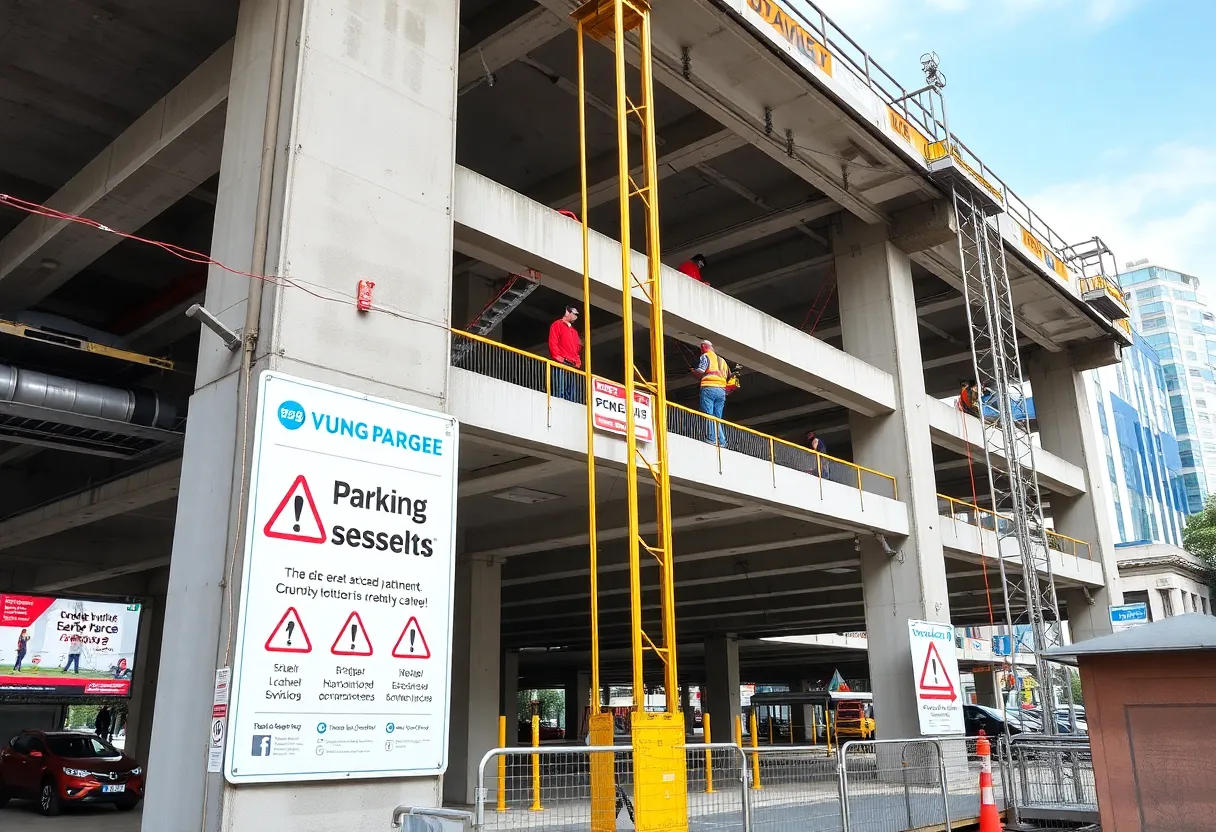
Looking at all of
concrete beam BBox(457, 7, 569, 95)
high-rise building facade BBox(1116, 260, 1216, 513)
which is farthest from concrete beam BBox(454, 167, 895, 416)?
high-rise building facade BBox(1116, 260, 1216, 513)

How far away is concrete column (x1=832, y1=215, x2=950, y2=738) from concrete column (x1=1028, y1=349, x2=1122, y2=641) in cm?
1304

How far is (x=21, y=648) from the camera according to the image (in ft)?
88.9

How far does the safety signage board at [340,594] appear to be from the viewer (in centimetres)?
955

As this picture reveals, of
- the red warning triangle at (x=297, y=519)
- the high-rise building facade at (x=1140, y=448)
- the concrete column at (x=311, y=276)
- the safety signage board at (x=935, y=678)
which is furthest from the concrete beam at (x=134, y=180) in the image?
the high-rise building facade at (x=1140, y=448)

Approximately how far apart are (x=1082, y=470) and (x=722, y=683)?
17.9m

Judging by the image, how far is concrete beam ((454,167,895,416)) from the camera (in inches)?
584

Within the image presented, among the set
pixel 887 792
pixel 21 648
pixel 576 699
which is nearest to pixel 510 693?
pixel 576 699

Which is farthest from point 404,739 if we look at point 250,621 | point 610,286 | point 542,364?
point 610,286

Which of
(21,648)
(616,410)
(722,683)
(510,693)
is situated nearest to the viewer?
(616,410)

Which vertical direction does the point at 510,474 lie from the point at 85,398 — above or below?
below

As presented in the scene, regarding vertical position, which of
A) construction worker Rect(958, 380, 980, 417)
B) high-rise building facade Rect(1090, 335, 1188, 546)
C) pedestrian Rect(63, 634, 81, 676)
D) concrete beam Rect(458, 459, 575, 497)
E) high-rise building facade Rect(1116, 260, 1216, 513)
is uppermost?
high-rise building facade Rect(1116, 260, 1216, 513)

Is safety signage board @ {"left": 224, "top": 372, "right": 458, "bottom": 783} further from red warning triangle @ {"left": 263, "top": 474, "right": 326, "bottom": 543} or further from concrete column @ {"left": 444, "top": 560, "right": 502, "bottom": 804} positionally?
concrete column @ {"left": 444, "top": 560, "right": 502, "bottom": 804}

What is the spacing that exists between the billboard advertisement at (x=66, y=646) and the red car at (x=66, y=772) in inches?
→ 410

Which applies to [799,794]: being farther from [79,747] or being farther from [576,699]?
[576,699]
